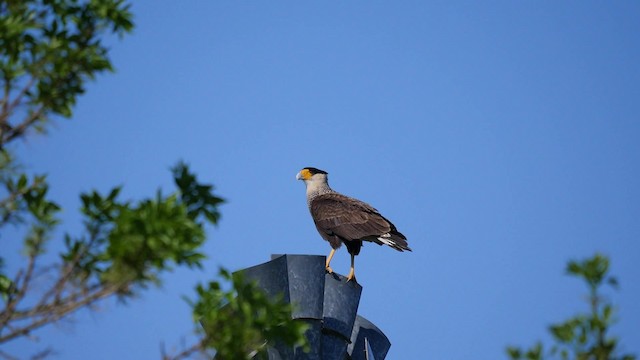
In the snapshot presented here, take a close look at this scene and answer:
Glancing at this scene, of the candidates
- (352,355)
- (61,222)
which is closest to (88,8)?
(61,222)

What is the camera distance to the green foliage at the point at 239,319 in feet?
14.7

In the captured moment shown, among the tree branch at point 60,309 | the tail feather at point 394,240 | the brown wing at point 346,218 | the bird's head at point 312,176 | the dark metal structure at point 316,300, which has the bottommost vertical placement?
the tree branch at point 60,309

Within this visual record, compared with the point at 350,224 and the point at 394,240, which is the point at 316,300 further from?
the point at 350,224

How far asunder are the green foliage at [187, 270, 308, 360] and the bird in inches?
302

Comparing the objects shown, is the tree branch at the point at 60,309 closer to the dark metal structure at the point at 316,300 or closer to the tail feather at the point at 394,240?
the dark metal structure at the point at 316,300

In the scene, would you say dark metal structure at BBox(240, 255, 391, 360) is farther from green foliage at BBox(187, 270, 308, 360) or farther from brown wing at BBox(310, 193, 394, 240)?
green foliage at BBox(187, 270, 308, 360)

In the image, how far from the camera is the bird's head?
1582 centimetres

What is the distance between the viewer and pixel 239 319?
4586mm

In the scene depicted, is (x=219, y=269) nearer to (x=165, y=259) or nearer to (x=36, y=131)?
(x=165, y=259)

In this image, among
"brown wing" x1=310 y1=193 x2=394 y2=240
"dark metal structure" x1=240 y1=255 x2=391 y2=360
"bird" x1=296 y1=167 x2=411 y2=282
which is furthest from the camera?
"brown wing" x1=310 y1=193 x2=394 y2=240

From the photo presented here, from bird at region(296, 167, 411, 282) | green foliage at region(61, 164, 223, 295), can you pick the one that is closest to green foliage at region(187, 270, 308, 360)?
green foliage at region(61, 164, 223, 295)

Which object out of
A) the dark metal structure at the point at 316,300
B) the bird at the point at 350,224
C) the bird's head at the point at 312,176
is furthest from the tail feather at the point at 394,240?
the bird's head at the point at 312,176

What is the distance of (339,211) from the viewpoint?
1384cm

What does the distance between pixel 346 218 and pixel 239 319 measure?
9.02 m
